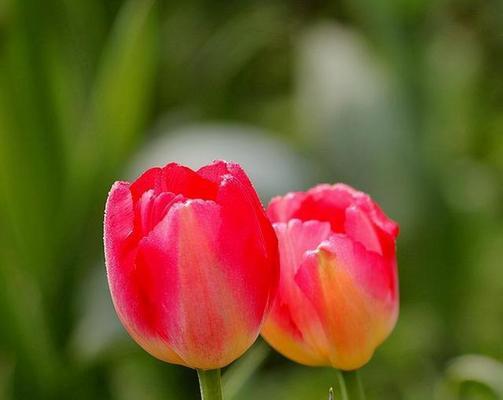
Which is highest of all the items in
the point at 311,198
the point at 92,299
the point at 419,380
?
the point at 311,198

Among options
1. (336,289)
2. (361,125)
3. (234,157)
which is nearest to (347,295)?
(336,289)

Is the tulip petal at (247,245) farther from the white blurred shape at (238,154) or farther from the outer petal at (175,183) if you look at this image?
the white blurred shape at (238,154)

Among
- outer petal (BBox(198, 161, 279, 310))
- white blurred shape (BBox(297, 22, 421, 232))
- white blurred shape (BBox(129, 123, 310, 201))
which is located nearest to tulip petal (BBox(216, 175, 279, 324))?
outer petal (BBox(198, 161, 279, 310))

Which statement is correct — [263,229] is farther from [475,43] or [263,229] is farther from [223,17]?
[223,17]

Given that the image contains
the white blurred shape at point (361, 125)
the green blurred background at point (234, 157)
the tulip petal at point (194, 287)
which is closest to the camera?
the tulip petal at point (194, 287)

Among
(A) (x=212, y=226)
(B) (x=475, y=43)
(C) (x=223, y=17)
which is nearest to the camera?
(A) (x=212, y=226)

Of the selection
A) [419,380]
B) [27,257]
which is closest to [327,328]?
[419,380]

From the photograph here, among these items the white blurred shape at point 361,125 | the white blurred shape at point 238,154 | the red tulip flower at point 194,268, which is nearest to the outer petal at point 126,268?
the red tulip flower at point 194,268
